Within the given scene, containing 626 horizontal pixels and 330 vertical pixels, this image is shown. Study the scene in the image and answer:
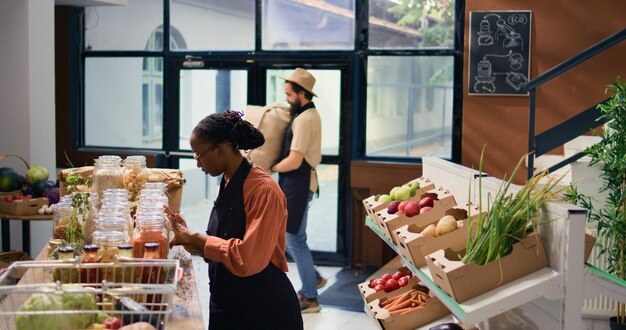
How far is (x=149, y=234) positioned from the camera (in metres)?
2.95

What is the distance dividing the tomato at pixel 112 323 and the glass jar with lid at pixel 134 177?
1803mm

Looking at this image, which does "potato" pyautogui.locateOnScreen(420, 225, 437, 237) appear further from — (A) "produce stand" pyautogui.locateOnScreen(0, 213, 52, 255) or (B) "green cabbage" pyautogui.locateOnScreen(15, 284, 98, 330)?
(A) "produce stand" pyautogui.locateOnScreen(0, 213, 52, 255)

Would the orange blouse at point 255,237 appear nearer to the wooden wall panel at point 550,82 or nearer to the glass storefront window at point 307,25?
the wooden wall panel at point 550,82

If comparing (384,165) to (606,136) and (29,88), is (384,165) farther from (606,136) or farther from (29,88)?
(29,88)

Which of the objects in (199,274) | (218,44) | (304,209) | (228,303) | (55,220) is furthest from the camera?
(218,44)

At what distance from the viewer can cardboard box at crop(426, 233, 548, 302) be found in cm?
302

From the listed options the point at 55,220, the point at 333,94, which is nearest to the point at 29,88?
the point at 333,94

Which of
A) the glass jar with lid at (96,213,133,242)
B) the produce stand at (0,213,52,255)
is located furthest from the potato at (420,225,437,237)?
the produce stand at (0,213,52,255)

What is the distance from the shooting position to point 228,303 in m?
3.28

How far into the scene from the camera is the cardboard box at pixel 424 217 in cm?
381

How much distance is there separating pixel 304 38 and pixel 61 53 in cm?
261

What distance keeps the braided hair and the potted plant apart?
2.87 m

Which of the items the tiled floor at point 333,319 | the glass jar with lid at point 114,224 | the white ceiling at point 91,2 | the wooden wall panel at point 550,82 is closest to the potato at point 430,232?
the glass jar with lid at point 114,224

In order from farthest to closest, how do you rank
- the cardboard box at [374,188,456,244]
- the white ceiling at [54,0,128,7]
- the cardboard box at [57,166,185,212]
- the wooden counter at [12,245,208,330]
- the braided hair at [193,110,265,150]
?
the white ceiling at [54,0,128,7]
the cardboard box at [57,166,185,212]
the cardboard box at [374,188,456,244]
the braided hair at [193,110,265,150]
the wooden counter at [12,245,208,330]
